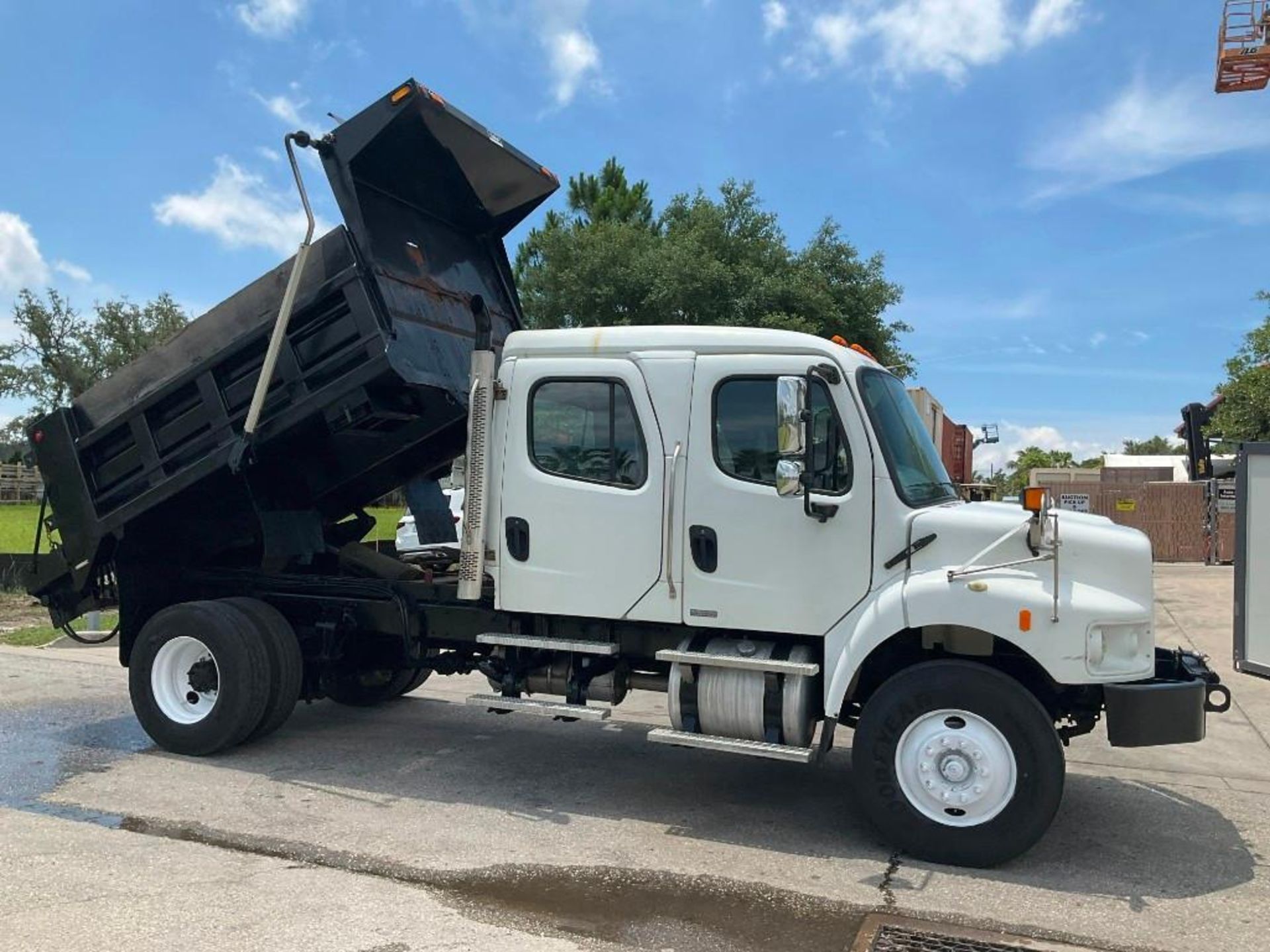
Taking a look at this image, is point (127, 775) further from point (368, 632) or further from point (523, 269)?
point (523, 269)

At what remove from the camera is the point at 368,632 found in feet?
23.3

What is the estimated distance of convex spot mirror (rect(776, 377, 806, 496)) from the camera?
4895 millimetres

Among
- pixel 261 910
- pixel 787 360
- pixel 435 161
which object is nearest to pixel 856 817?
pixel 787 360

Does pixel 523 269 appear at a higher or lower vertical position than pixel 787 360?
higher

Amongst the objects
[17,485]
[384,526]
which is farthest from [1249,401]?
[17,485]

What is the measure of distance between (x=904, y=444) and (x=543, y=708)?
2.47 meters

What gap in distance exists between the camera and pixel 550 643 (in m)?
5.83

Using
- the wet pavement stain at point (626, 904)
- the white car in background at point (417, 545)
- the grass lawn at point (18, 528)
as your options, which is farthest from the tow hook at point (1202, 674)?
the grass lawn at point (18, 528)

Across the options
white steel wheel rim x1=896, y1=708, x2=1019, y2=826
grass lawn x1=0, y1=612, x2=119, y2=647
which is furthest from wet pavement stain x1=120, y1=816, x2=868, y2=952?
grass lawn x1=0, y1=612, x2=119, y2=647

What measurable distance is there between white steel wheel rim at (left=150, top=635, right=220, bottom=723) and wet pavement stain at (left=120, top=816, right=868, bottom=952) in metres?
1.73

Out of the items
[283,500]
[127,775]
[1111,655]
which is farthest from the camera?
[283,500]

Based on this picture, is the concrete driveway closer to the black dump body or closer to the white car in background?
the white car in background

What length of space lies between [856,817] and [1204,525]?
68.5ft

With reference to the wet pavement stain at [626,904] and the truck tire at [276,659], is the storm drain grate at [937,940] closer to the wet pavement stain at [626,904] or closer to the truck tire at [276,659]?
the wet pavement stain at [626,904]
